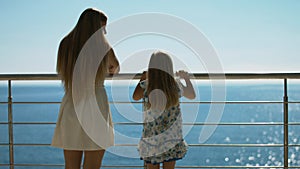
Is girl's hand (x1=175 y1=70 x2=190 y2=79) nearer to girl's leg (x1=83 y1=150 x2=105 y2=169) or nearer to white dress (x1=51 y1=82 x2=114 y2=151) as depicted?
white dress (x1=51 y1=82 x2=114 y2=151)

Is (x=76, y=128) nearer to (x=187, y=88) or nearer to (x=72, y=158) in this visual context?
(x=72, y=158)

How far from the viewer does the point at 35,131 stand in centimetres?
4606

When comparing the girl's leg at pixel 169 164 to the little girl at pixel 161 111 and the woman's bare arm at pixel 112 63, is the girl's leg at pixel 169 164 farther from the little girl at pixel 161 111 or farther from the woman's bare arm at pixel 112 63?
the woman's bare arm at pixel 112 63

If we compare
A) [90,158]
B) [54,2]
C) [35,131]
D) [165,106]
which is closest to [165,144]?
[165,106]

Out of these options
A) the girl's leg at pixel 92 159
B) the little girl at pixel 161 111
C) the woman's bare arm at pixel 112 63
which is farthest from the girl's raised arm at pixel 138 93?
the girl's leg at pixel 92 159

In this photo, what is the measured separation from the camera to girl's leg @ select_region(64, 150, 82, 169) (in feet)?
6.59

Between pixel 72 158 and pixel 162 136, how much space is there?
1.49 feet

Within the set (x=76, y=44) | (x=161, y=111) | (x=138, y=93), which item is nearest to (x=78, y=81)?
(x=76, y=44)

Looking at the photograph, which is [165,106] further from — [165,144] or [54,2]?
[54,2]

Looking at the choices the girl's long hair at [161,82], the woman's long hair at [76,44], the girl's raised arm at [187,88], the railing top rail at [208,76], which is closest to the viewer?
the woman's long hair at [76,44]

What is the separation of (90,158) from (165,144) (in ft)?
1.26

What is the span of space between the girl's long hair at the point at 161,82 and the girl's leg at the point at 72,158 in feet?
1.44

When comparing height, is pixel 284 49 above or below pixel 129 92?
above

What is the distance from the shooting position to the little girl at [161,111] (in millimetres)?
2039
